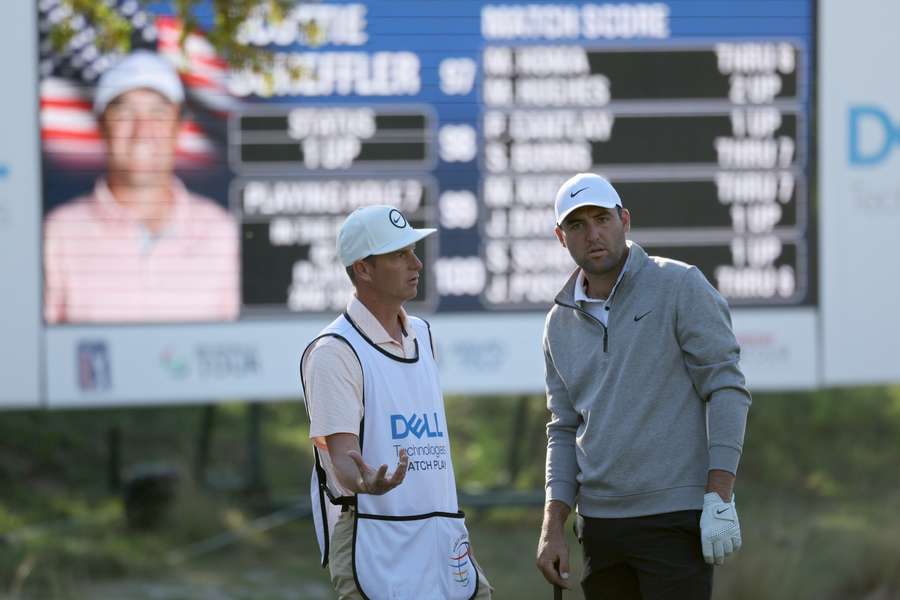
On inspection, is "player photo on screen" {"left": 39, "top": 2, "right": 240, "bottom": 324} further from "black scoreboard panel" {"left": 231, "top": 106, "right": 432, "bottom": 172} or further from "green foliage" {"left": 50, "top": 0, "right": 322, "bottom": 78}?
"green foliage" {"left": 50, "top": 0, "right": 322, "bottom": 78}

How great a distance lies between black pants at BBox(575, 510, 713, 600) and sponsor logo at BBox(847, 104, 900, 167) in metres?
4.71

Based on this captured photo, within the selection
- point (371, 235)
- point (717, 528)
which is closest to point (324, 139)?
point (371, 235)

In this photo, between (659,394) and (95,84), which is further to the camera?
(95,84)

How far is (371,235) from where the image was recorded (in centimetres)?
306

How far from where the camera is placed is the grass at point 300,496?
6508 millimetres

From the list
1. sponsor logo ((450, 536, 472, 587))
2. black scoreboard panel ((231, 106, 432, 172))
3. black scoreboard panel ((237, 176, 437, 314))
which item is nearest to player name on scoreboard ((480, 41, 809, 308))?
black scoreboard panel ((231, 106, 432, 172))

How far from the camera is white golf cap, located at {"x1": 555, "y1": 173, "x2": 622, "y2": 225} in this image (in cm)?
323

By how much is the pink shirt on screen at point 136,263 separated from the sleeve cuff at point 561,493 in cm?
399

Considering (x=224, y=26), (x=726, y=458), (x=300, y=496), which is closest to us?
(x=726, y=458)

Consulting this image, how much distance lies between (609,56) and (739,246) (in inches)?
46.9

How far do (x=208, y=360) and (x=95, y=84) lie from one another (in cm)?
150

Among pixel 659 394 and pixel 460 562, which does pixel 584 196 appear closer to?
pixel 659 394

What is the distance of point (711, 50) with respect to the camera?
7.35 meters

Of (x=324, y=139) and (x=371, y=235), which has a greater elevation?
(x=324, y=139)
